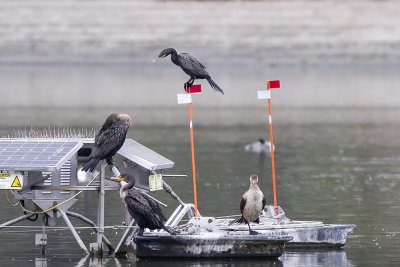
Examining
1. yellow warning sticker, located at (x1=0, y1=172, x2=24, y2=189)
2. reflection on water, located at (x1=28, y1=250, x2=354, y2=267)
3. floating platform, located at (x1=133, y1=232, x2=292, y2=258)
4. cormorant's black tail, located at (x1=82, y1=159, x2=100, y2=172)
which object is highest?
cormorant's black tail, located at (x1=82, y1=159, x2=100, y2=172)

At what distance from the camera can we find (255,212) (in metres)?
19.3

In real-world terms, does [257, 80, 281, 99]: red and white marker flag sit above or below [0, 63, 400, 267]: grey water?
above

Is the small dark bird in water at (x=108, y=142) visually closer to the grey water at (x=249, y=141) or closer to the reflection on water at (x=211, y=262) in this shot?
the reflection on water at (x=211, y=262)

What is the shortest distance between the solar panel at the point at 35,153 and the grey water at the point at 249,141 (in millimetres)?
1612

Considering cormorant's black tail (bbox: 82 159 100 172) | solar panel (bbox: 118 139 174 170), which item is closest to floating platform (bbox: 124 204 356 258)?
solar panel (bbox: 118 139 174 170)

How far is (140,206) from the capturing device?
18312mm

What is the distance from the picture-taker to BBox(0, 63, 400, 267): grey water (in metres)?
20.7

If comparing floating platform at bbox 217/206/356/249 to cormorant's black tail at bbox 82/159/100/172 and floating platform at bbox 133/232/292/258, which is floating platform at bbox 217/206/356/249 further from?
cormorant's black tail at bbox 82/159/100/172

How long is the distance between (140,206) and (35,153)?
2037 mm

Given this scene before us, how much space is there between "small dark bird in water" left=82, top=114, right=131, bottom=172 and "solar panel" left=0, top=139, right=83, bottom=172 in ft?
0.99

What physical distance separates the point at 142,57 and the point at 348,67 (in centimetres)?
2126

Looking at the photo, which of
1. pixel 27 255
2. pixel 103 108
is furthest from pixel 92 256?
pixel 103 108

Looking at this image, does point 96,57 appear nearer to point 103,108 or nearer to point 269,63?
point 269,63

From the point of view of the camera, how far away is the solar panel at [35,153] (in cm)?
1838
